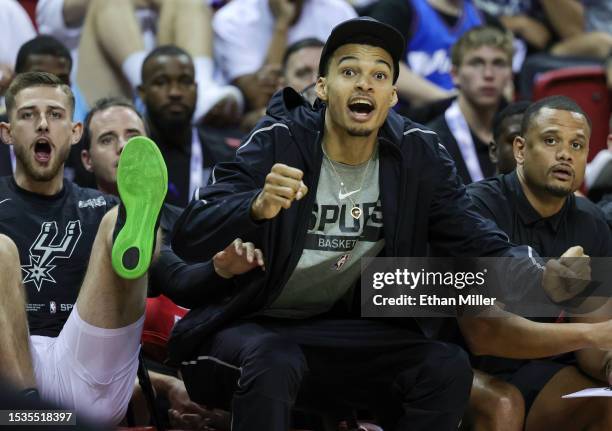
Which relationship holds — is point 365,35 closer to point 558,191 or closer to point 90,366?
point 558,191

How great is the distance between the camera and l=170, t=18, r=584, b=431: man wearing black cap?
3307mm

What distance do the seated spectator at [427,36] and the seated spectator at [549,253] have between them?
214cm

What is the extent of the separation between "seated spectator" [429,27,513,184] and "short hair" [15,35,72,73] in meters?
1.97

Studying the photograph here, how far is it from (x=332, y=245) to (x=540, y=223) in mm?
1086

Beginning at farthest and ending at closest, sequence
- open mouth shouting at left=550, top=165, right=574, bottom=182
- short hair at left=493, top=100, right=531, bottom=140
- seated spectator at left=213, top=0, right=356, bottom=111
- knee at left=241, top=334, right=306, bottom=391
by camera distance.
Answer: seated spectator at left=213, top=0, right=356, bottom=111 < short hair at left=493, top=100, right=531, bottom=140 < open mouth shouting at left=550, top=165, right=574, bottom=182 < knee at left=241, top=334, right=306, bottom=391

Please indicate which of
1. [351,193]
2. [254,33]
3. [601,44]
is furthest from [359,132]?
[601,44]

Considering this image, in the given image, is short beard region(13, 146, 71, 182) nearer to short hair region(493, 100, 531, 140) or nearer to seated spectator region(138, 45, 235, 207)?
seated spectator region(138, 45, 235, 207)

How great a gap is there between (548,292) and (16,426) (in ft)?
7.35

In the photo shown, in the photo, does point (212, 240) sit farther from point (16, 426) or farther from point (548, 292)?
point (16, 426)

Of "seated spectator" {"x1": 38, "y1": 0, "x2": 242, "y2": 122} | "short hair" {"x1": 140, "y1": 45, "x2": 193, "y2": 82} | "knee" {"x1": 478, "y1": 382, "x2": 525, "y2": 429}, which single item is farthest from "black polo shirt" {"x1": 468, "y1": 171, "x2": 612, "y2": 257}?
"seated spectator" {"x1": 38, "y1": 0, "x2": 242, "y2": 122}

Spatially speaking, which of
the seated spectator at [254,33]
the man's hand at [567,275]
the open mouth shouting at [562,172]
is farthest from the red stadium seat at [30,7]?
the man's hand at [567,275]

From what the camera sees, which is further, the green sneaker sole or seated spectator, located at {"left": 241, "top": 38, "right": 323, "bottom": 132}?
seated spectator, located at {"left": 241, "top": 38, "right": 323, "bottom": 132}

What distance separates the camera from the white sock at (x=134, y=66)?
6.15 m

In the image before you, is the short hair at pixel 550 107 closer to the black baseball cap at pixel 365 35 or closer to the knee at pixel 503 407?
the black baseball cap at pixel 365 35
